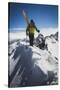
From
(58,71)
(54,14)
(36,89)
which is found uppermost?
(54,14)

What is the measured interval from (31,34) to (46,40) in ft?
0.43

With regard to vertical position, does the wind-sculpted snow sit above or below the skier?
below

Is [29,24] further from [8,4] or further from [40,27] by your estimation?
[8,4]

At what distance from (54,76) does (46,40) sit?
0.29 meters

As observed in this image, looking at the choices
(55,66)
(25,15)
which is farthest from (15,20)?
(55,66)

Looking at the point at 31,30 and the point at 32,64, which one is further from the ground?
the point at 31,30

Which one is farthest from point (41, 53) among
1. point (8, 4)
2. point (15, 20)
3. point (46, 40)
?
point (8, 4)

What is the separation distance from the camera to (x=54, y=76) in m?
1.70

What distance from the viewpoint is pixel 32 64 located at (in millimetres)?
1670

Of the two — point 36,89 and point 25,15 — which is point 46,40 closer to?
point 25,15

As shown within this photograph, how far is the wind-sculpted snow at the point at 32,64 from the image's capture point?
5.38 ft

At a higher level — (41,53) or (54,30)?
(54,30)

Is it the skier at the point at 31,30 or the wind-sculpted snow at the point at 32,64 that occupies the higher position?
the skier at the point at 31,30

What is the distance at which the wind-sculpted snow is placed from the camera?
164 cm
